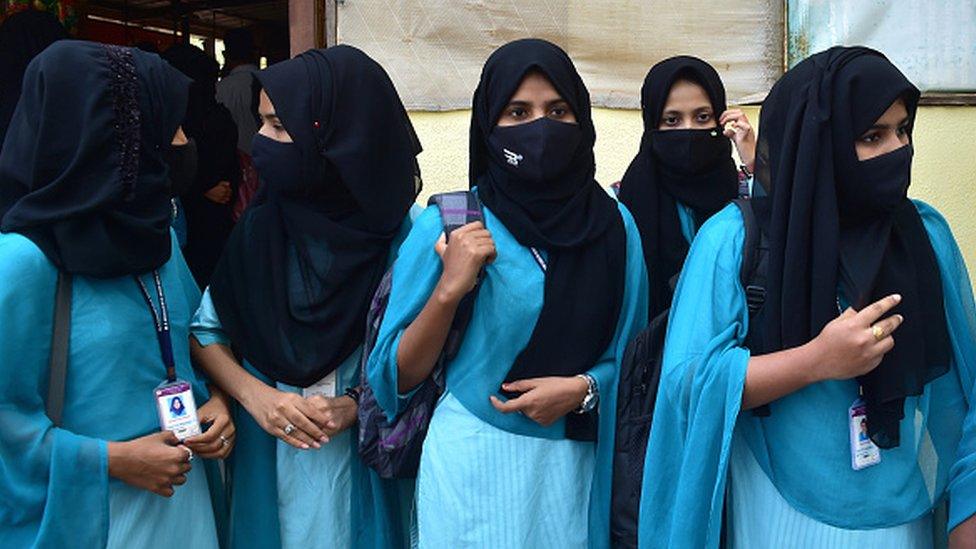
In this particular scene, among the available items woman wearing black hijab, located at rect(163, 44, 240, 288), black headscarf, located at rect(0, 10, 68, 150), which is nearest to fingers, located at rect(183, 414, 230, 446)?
woman wearing black hijab, located at rect(163, 44, 240, 288)

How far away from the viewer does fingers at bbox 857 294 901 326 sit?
1736 millimetres

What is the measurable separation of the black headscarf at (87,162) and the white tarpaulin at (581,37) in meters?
2.23

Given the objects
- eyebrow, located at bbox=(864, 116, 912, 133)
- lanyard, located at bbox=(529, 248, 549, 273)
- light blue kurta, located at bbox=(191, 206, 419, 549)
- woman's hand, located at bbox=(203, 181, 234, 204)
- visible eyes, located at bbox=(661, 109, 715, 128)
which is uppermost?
eyebrow, located at bbox=(864, 116, 912, 133)

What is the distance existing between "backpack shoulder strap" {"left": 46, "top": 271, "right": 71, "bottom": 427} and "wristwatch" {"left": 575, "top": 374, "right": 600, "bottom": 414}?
107 centimetres

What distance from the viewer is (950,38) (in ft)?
12.5

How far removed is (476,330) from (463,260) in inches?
8.1

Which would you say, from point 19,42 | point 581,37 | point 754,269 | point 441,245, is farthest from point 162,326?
point 19,42

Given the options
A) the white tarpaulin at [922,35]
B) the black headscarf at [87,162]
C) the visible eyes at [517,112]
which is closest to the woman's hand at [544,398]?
the visible eyes at [517,112]

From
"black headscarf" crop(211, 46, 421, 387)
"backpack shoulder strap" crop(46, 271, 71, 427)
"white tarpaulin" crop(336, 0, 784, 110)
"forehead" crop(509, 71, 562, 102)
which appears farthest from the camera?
"white tarpaulin" crop(336, 0, 784, 110)

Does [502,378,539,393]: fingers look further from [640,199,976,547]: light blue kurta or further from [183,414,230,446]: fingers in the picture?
[183,414,230,446]: fingers

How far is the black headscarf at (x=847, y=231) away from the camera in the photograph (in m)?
1.81

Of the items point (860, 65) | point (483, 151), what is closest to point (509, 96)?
point (483, 151)

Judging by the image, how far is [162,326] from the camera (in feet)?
7.01

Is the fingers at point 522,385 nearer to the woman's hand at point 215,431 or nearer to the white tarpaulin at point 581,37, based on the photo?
the woman's hand at point 215,431
